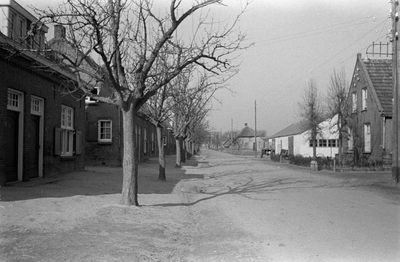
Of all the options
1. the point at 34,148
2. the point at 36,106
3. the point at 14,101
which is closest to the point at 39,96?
the point at 36,106

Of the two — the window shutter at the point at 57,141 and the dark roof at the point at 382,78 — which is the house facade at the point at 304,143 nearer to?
the dark roof at the point at 382,78

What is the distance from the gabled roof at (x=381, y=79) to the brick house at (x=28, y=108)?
60.4 ft

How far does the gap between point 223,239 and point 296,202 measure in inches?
176

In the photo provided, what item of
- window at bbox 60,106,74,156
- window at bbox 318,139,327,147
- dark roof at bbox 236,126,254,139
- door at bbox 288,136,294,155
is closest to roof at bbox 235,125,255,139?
dark roof at bbox 236,126,254,139

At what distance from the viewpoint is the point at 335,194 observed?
12234mm

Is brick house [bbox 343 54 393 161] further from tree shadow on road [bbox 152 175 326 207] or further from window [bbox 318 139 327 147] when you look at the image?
window [bbox 318 139 327 147]

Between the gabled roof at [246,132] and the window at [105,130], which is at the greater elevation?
the gabled roof at [246,132]

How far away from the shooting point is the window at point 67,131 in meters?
16.8

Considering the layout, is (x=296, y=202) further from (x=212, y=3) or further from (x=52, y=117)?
(x=52, y=117)

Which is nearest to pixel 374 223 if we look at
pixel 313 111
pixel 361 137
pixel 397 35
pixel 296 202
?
pixel 296 202

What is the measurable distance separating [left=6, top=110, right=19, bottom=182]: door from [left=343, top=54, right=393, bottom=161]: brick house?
1926 centimetres

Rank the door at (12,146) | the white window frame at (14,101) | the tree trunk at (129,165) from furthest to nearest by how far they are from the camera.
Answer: the white window frame at (14,101) < the door at (12,146) < the tree trunk at (129,165)

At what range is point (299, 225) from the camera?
773cm

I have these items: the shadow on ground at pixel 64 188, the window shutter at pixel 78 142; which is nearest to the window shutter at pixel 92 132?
the window shutter at pixel 78 142
